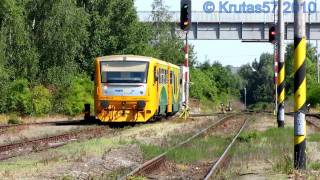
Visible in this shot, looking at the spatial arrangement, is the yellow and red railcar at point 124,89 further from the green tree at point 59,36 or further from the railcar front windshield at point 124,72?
the green tree at point 59,36

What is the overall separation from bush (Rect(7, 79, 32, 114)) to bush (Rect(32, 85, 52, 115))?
0.30m

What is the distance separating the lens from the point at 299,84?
593 inches

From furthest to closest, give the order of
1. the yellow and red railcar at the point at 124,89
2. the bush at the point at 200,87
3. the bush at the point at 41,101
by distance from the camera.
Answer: the bush at the point at 200,87
the bush at the point at 41,101
the yellow and red railcar at the point at 124,89

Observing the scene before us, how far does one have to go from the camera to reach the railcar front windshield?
31.0m

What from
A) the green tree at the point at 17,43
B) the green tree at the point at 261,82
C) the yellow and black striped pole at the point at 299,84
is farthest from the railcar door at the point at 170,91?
the green tree at the point at 261,82

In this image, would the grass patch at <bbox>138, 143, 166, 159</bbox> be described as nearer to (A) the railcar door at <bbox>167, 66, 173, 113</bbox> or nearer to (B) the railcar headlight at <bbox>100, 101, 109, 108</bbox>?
(B) the railcar headlight at <bbox>100, 101, 109, 108</bbox>

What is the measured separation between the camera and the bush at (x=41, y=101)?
143ft

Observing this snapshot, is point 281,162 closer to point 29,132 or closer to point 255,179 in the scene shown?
point 255,179

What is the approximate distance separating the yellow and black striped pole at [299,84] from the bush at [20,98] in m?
30.1

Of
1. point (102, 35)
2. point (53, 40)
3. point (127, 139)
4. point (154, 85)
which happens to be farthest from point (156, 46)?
point (127, 139)

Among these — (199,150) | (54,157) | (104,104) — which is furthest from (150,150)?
(104,104)

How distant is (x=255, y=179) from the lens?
13.8 m

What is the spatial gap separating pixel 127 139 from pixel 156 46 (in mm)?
55498

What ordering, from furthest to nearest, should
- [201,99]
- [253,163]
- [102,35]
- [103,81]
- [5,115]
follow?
[201,99], [102,35], [5,115], [103,81], [253,163]
